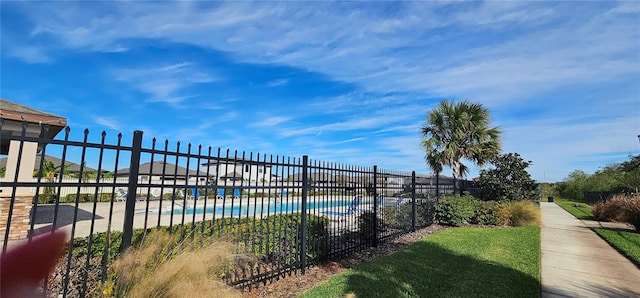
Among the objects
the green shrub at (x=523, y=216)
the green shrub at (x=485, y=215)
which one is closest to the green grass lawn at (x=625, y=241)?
the green shrub at (x=523, y=216)

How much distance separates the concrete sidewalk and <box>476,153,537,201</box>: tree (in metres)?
7.11

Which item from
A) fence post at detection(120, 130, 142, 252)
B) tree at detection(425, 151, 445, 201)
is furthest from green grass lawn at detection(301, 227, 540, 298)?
tree at detection(425, 151, 445, 201)

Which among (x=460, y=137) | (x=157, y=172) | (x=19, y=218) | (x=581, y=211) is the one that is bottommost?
(x=581, y=211)

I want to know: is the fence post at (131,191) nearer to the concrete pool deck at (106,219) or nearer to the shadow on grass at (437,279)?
the concrete pool deck at (106,219)

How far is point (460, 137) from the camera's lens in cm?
1608

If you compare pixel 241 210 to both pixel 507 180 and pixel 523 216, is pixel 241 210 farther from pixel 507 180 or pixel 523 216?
pixel 507 180

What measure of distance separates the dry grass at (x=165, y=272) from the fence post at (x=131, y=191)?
269 mm

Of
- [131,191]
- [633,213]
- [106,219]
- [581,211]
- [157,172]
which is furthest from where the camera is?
[157,172]

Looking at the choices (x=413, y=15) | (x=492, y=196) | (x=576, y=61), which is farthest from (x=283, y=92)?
(x=492, y=196)

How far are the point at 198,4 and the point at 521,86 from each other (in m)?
11.7

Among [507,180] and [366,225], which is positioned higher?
[507,180]

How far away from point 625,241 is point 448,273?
647 centimetres

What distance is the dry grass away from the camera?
2730mm

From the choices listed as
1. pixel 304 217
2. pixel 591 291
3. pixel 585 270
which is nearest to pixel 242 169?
pixel 304 217
